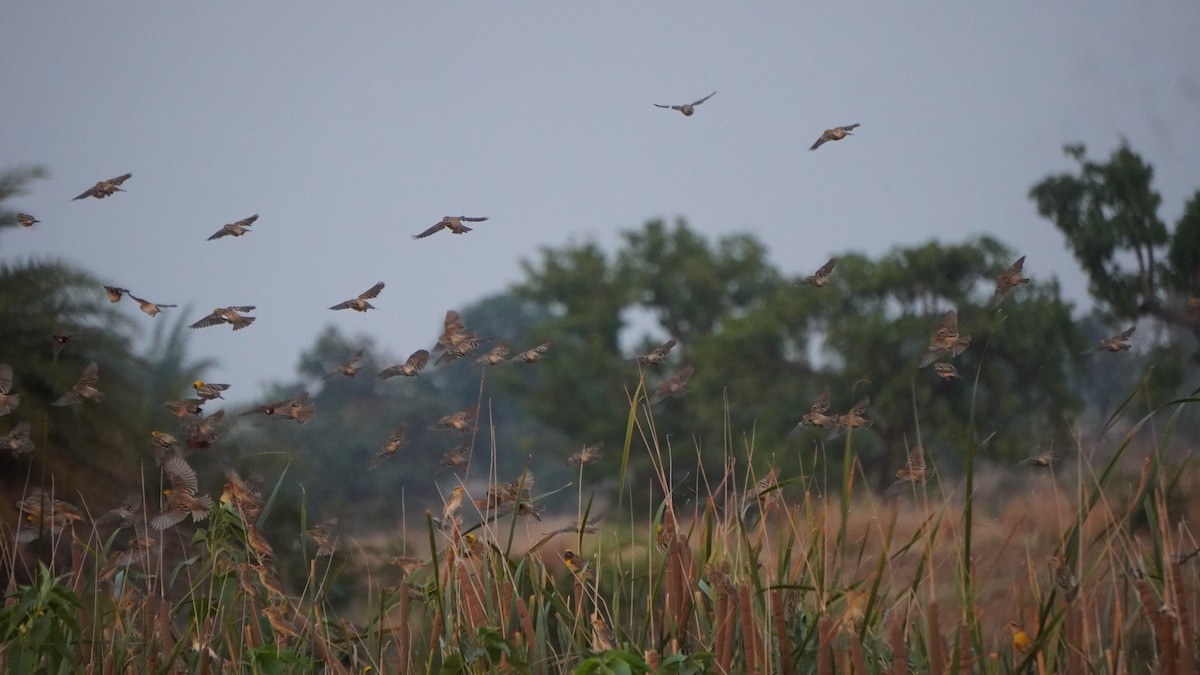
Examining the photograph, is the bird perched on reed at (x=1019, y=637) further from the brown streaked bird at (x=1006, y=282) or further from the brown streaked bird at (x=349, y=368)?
the brown streaked bird at (x=349, y=368)

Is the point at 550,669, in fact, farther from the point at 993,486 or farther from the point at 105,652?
the point at 993,486

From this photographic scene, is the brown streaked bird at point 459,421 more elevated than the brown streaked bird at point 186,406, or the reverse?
the brown streaked bird at point 186,406

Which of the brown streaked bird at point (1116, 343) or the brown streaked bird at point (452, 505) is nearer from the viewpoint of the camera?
the brown streaked bird at point (452, 505)

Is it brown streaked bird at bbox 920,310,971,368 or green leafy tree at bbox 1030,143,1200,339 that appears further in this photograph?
green leafy tree at bbox 1030,143,1200,339

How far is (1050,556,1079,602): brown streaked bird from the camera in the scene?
292cm

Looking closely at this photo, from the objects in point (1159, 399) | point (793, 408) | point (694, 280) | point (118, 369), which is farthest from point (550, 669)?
point (694, 280)

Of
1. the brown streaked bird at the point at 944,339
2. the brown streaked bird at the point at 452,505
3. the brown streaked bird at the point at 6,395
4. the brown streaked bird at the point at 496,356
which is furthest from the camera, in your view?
the brown streaked bird at the point at 944,339

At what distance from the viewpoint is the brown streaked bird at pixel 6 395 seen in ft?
14.3

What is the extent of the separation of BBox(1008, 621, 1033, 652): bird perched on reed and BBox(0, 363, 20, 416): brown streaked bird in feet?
10.3

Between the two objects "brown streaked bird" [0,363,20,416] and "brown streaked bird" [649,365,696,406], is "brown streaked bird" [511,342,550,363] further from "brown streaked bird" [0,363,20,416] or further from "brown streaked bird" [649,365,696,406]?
"brown streaked bird" [0,363,20,416]

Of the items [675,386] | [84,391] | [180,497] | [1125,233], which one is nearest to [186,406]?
[84,391]

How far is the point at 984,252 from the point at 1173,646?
A: 27640 mm

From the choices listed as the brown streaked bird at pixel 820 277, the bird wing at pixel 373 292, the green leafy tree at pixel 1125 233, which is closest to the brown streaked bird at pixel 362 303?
the bird wing at pixel 373 292

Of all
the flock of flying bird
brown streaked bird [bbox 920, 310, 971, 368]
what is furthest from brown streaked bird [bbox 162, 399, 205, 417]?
brown streaked bird [bbox 920, 310, 971, 368]
